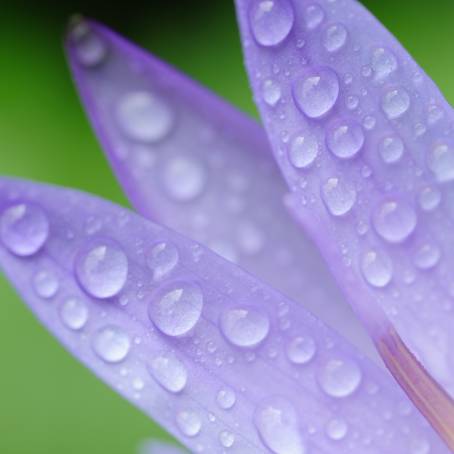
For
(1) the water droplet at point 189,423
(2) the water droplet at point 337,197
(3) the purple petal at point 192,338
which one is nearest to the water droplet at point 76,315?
(3) the purple petal at point 192,338

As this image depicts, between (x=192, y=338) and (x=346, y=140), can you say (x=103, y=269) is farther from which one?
(x=346, y=140)

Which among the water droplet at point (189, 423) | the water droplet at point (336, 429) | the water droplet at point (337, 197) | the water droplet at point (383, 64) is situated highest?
the water droplet at point (383, 64)

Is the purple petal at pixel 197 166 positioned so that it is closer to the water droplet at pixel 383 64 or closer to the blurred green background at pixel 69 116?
the water droplet at pixel 383 64

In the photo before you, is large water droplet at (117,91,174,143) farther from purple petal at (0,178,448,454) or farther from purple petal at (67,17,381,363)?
purple petal at (0,178,448,454)

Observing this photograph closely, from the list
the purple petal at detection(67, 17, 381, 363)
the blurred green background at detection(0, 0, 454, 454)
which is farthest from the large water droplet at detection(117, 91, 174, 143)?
the blurred green background at detection(0, 0, 454, 454)

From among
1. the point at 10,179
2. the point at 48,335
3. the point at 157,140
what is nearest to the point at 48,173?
the point at 48,335

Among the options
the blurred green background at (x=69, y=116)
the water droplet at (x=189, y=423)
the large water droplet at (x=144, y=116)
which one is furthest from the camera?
the blurred green background at (x=69, y=116)

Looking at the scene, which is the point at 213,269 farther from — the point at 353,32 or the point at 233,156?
the point at 233,156
